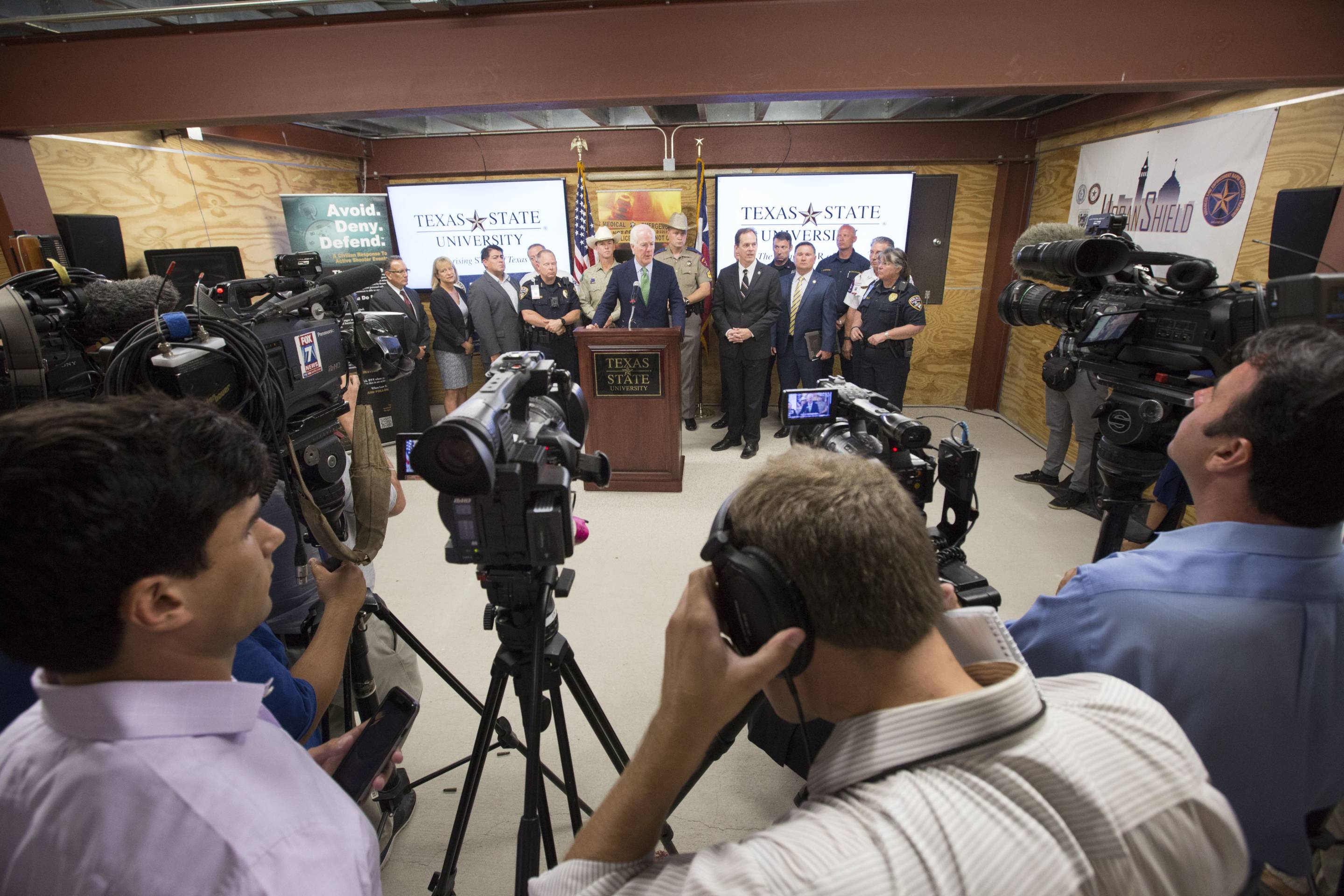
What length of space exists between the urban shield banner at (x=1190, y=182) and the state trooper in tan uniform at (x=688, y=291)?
3015mm

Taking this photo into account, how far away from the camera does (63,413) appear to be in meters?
0.67

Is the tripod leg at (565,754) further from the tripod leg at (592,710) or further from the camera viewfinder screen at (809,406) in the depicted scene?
the camera viewfinder screen at (809,406)

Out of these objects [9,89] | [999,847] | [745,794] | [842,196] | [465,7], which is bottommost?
[745,794]

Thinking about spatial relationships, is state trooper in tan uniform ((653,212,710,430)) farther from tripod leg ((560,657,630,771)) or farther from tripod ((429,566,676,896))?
tripod ((429,566,676,896))

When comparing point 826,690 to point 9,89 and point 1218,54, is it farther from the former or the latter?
point 9,89

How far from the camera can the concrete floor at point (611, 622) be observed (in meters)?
1.92

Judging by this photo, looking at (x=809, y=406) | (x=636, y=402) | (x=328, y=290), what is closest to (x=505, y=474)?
(x=328, y=290)

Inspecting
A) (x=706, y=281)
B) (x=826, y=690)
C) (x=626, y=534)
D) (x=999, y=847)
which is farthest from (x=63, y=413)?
(x=706, y=281)

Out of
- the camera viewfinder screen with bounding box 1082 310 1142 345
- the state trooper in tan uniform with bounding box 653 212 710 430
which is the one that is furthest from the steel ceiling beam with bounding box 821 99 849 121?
the camera viewfinder screen with bounding box 1082 310 1142 345

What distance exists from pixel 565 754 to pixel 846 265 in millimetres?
5043

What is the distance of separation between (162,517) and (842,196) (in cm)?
603

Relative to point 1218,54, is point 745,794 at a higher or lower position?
lower

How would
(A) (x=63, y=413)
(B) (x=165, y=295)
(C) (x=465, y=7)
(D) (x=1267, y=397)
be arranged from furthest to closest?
(C) (x=465, y=7)
(B) (x=165, y=295)
(D) (x=1267, y=397)
(A) (x=63, y=413)

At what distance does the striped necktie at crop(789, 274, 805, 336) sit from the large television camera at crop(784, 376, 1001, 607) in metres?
3.60
